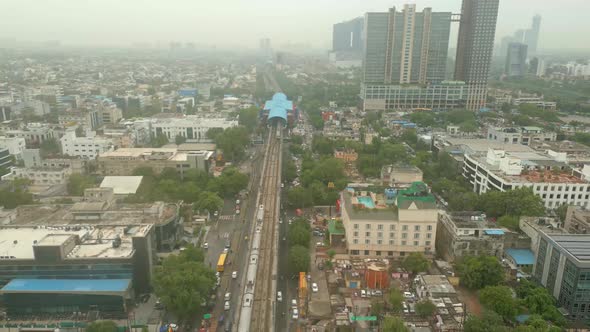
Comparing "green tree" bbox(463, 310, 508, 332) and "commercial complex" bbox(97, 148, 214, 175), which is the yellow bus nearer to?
"green tree" bbox(463, 310, 508, 332)

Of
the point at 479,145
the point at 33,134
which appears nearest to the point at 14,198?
the point at 33,134

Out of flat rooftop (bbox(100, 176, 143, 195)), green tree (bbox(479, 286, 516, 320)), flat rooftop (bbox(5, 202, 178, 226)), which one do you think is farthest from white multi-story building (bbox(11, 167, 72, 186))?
green tree (bbox(479, 286, 516, 320))

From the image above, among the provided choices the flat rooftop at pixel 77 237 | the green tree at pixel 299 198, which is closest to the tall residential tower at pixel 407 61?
the green tree at pixel 299 198

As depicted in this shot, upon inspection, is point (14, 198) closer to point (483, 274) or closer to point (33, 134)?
point (33, 134)

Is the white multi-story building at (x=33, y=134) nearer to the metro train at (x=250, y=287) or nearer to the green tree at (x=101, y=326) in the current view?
the metro train at (x=250, y=287)

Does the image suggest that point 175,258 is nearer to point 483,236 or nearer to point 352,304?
point 352,304

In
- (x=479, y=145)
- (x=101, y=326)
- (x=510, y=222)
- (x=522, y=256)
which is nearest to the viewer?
(x=101, y=326)

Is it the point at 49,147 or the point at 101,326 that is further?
the point at 49,147
